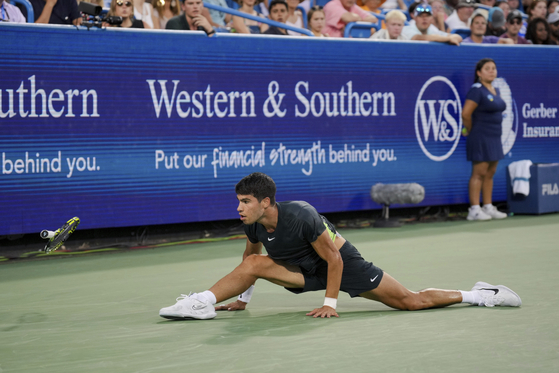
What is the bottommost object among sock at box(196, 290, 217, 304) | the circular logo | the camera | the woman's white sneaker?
the woman's white sneaker

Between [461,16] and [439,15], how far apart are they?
2.36 ft

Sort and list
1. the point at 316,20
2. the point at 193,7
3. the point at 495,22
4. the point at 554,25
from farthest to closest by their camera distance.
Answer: the point at 554,25 → the point at 495,22 → the point at 316,20 → the point at 193,7

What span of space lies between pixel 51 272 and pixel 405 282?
3692 mm

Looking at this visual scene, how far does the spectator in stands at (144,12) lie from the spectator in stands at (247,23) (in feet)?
4.24

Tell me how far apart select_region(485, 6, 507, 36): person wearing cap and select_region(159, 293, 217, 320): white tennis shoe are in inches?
409

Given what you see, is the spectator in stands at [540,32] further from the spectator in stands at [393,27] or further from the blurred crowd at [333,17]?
the spectator in stands at [393,27]

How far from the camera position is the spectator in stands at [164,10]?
10438 mm

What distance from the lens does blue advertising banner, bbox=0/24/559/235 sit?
341 inches

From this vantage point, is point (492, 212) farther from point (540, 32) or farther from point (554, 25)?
point (554, 25)

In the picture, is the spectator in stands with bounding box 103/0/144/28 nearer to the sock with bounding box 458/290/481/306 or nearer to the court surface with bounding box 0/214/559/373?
the court surface with bounding box 0/214/559/373

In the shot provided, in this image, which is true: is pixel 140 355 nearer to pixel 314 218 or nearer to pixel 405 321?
pixel 314 218

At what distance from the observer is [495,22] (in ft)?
45.1

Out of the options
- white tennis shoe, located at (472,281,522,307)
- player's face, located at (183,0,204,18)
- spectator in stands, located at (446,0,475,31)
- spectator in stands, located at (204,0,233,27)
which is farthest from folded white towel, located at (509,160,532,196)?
white tennis shoe, located at (472,281,522,307)

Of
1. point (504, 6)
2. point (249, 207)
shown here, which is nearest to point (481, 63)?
point (504, 6)
